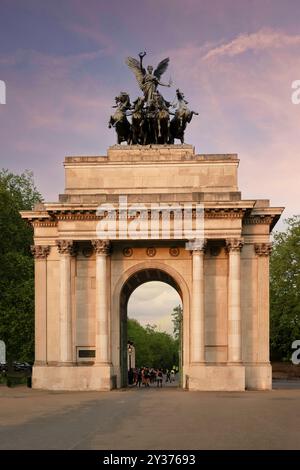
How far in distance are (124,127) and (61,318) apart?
42.0 feet

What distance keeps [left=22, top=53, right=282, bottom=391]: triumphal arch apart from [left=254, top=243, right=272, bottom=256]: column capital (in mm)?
68

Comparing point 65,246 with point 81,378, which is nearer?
point 81,378

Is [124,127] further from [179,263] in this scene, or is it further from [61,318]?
[61,318]

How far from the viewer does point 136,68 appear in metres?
50.7

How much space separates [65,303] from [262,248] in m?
12.2

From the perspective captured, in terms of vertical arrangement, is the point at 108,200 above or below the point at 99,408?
above

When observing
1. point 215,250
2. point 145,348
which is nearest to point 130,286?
point 215,250

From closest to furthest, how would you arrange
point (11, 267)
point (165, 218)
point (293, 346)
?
point (165, 218) → point (11, 267) → point (293, 346)

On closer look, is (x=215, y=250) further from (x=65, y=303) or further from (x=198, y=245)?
(x=65, y=303)

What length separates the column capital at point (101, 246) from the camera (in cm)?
4528

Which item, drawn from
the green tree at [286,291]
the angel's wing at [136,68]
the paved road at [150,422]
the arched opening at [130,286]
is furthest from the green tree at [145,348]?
the paved road at [150,422]

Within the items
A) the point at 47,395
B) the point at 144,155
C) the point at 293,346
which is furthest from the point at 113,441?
the point at 293,346

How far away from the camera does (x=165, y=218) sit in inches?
1769

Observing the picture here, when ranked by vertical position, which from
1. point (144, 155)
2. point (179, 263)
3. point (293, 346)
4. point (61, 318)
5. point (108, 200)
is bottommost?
point (293, 346)
